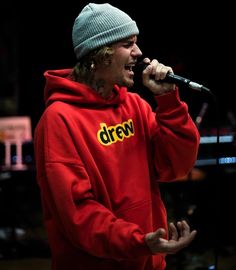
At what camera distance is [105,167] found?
182 cm

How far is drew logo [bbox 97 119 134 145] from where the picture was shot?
1.85 meters

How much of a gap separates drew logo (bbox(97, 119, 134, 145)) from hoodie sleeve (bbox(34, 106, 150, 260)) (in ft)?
0.44

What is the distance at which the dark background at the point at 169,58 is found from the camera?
4641 millimetres

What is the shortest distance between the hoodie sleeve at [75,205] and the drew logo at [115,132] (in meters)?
0.13

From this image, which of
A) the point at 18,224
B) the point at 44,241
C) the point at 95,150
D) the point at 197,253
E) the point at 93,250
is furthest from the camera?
the point at 18,224

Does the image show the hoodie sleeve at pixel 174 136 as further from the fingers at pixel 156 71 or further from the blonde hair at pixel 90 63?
the blonde hair at pixel 90 63

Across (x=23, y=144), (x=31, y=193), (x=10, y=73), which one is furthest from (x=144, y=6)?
(x=31, y=193)

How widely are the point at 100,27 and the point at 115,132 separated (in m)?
0.36

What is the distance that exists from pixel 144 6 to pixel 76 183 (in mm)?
3671

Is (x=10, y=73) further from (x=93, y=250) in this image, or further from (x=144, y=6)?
(x=93, y=250)

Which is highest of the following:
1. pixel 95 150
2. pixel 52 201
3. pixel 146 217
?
pixel 95 150

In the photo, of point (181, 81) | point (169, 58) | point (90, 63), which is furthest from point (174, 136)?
point (169, 58)

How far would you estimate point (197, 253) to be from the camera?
14.7ft

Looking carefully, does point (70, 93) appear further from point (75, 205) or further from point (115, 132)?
point (75, 205)
